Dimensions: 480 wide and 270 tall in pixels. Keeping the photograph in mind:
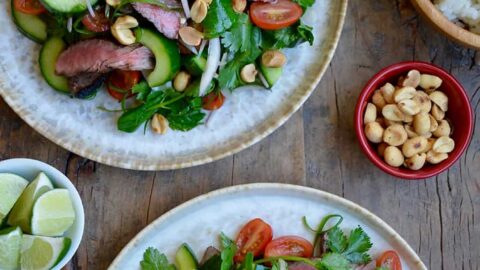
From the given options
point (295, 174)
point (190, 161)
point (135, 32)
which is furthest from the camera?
point (295, 174)

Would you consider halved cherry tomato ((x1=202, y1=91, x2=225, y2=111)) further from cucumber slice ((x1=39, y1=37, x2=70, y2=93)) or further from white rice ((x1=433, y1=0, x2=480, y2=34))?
white rice ((x1=433, y1=0, x2=480, y2=34))

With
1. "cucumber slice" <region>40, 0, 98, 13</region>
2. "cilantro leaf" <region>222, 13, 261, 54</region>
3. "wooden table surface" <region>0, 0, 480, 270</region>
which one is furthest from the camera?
"wooden table surface" <region>0, 0, 480, 270</region>

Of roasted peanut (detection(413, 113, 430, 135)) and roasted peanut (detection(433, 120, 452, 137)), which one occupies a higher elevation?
roasted peanut (detection(413, 113, 430, 135))

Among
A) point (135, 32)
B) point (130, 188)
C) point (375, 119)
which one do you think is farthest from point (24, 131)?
point (375, 119)

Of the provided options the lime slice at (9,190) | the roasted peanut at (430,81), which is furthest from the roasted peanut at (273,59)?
the lime slice at (9,190)

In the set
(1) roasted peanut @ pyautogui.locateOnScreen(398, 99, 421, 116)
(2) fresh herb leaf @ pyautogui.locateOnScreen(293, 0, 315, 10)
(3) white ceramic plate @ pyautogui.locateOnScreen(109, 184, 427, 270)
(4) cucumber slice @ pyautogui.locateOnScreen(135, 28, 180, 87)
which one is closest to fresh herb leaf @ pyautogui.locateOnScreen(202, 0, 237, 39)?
(4) cucumber slice @ pyautogui.locateOnScreen(135, 28, 180, 87)

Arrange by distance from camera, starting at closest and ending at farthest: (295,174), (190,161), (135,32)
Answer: (135,32), (190,161), (295,174)

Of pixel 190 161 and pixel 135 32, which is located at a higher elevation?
pixel 135 32

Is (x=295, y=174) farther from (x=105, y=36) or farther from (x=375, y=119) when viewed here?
(x=105, y=36)
